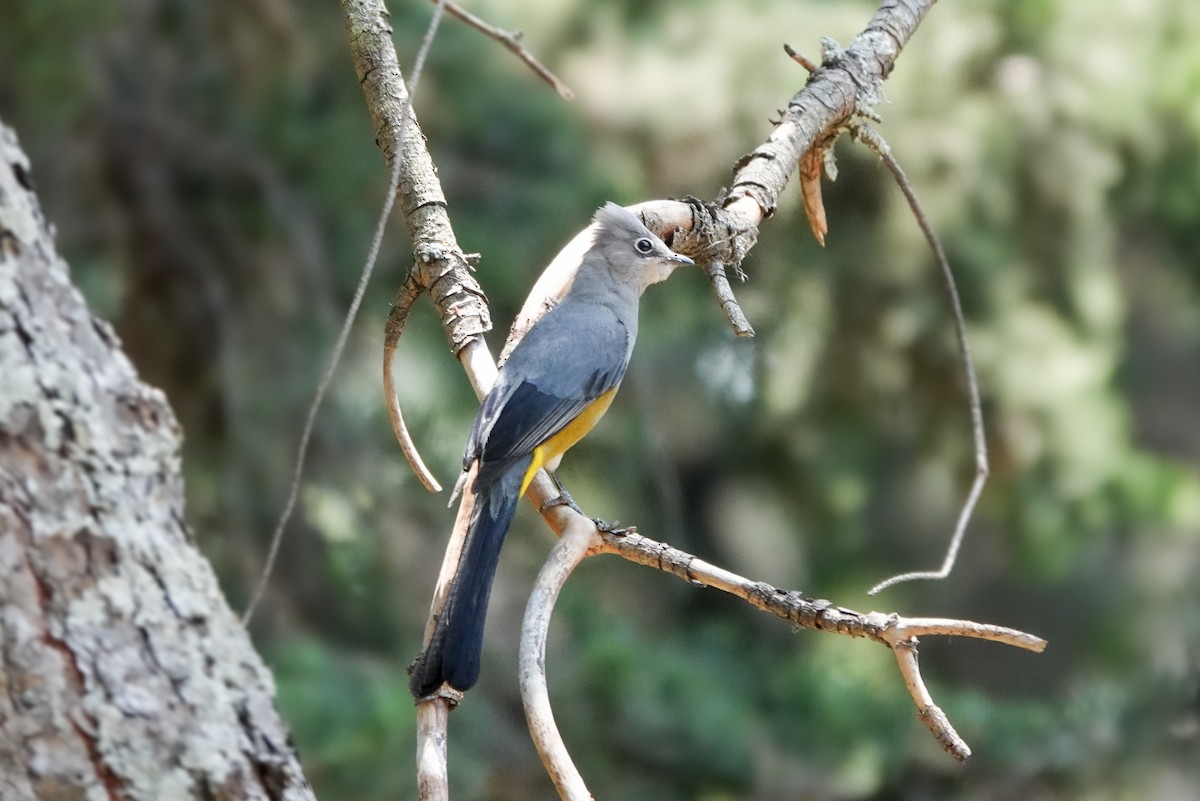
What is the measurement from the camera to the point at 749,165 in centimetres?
228

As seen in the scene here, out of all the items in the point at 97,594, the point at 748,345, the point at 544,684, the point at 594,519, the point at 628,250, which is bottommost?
the point at 97,594

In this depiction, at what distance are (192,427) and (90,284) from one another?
1.58 ft

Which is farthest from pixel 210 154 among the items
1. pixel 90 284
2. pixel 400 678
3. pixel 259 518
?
pixel 400 678

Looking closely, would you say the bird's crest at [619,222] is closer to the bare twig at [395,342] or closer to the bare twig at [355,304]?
the bare twig at [395,342]

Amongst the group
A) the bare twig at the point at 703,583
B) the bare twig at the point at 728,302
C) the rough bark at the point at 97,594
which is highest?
the bare twig at the point at 728,302

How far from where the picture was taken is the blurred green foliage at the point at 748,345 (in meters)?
3.49

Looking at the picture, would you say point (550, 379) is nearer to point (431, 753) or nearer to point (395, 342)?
point (395, 342)

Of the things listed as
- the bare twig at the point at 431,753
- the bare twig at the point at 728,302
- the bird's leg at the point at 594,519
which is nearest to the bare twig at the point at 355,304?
the bare twig at the point at 431,753

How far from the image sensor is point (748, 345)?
3.75m

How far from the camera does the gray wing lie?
1873 millimetres

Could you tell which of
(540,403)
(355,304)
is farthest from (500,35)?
(540,403)

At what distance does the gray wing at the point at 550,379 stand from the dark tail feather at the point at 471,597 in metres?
0.04

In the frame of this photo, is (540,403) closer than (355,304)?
No

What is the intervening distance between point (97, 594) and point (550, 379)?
1.21 meters
